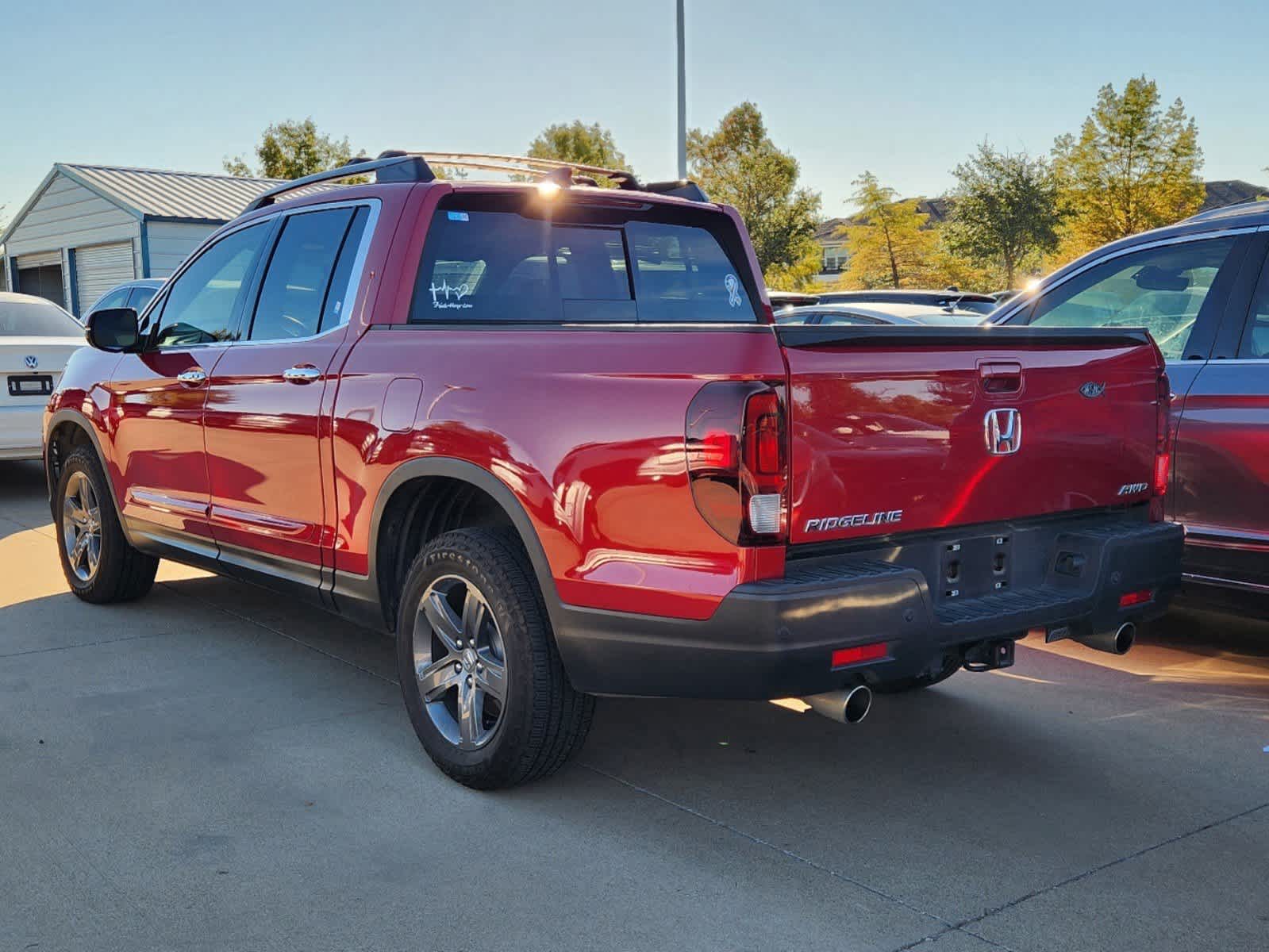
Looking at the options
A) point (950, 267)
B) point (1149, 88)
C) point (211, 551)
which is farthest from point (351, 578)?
point (950, 267)

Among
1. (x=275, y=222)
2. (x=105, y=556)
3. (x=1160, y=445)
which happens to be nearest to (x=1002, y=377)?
(x=1160, y=445)

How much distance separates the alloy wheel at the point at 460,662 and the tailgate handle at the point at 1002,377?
1599mm

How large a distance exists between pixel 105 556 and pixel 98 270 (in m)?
24.9

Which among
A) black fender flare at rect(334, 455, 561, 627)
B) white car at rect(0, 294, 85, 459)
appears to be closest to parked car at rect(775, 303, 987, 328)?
black fender flare at rect(334, 455, 561, 627)

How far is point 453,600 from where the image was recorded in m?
4.21

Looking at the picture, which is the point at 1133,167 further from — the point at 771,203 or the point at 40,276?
the point at 40,276

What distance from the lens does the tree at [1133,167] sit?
1549 inches

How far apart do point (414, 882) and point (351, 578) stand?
1.45 meters

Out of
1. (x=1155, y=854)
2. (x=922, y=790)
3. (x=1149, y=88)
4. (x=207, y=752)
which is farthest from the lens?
(x=1149, y=88)

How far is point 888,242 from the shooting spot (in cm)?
4841

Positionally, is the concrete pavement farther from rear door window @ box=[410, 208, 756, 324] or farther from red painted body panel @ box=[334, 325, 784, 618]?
rear door window @ box=[410, 208, 756, 324]

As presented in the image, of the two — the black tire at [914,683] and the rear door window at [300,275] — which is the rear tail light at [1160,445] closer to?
the black tire at [914,683]

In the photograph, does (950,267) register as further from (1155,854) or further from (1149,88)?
(1155,854)

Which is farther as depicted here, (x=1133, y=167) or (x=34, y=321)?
(x=1133, y=167)
